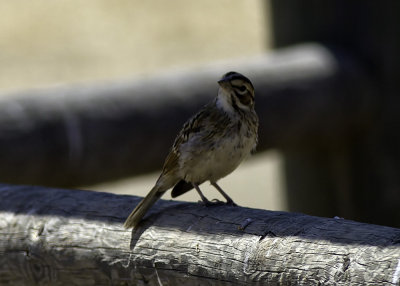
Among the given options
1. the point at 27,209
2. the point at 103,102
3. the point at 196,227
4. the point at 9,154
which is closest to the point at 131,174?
the point at 103,102

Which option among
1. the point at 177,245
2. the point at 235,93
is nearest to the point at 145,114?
the point at 235,93

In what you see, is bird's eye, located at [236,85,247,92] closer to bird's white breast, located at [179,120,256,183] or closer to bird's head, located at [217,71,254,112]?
bird's head, located at [217,71,254,112]

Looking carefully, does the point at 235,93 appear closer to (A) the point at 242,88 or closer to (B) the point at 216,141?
(A) the point at 242,88

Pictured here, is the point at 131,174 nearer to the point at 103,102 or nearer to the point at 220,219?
the point at 103,102

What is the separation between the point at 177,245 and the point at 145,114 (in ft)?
6.24

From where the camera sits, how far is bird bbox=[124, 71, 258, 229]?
11.3ft

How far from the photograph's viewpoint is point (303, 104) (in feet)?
16.4

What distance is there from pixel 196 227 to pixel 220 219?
0.08m

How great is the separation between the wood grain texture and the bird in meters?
0.34

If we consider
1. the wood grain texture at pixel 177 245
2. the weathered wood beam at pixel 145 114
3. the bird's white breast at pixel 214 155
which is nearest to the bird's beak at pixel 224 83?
the bird's white breast at pixel 214 155

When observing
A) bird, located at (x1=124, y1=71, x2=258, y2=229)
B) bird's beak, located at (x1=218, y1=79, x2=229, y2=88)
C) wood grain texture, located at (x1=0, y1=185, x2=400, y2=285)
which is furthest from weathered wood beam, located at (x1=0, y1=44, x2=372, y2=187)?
bird's beak, located at (x1=218, y1=79, x2=229, y2=88)

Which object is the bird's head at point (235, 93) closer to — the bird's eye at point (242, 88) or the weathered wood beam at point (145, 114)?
the bird's eye at point (242, 88)

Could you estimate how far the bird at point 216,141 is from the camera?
3459 millimetres

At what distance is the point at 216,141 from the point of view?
11.4ft
